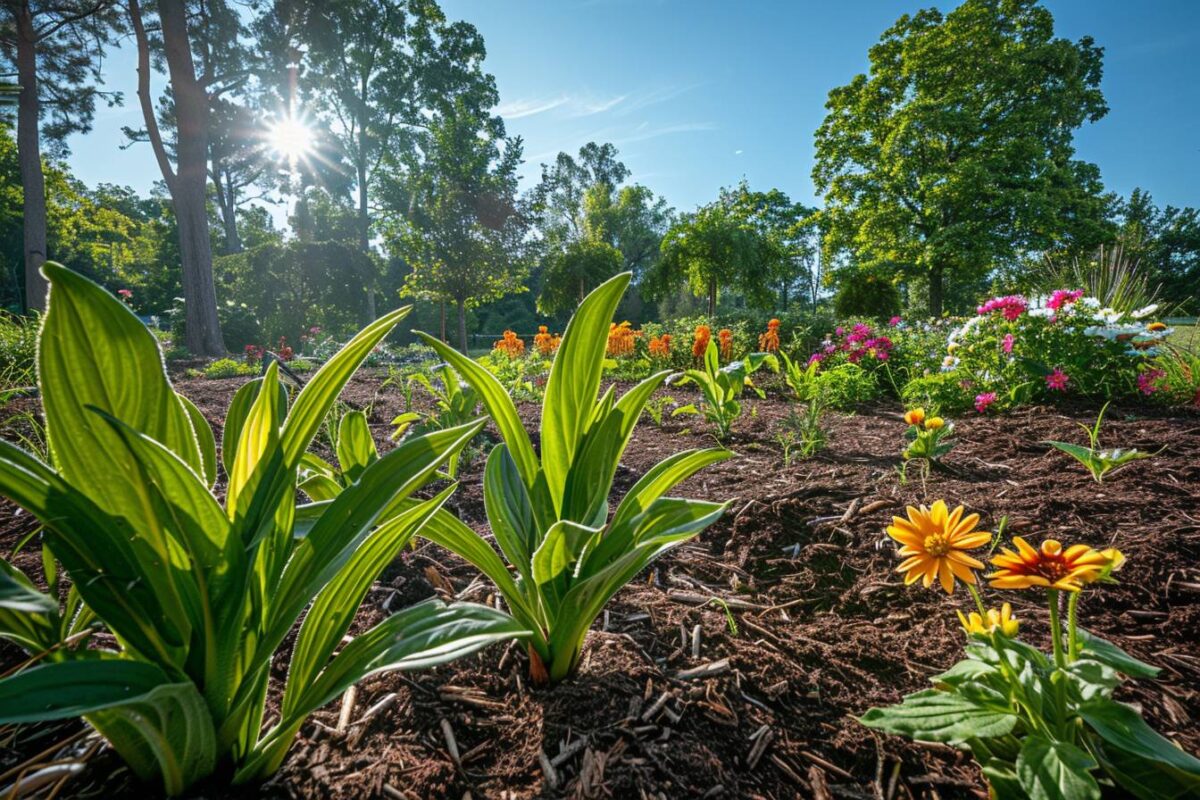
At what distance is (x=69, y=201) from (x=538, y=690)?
2175cm

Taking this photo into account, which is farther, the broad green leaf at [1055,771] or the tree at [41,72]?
the tree at [41,72]

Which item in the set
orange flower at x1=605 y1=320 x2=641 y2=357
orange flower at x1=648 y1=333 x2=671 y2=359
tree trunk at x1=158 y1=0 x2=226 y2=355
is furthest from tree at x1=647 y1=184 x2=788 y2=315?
tree trunk at x1=158 y1=0 x2=226 y2=355

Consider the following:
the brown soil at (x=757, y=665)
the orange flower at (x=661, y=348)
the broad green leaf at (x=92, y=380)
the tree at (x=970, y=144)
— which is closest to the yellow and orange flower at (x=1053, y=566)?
the brown soil at (x=757, y=665)

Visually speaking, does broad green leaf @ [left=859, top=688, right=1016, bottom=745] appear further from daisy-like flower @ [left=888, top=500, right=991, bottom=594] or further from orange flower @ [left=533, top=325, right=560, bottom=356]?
orange flower @ [left=533, top=325, right=560, bottom=356]

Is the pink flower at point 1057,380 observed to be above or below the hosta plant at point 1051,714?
above

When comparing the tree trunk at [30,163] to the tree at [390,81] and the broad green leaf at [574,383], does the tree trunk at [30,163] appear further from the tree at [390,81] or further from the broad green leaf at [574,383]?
the broad green leaf at [574,383]

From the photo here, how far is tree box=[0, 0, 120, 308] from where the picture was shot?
10.1m

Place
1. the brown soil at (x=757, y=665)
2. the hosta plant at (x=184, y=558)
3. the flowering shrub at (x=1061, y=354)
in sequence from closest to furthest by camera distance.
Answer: the hosta plant at (x=184, y=558) → the brown soil at (x=757, y=665) → the flowering shrub at (x=1061, y=354)

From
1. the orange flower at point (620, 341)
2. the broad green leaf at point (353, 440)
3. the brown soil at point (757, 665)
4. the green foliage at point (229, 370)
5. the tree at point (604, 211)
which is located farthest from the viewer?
the tree at point (604, 211)

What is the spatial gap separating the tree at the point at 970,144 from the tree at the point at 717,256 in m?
4.74

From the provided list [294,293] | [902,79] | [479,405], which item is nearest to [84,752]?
[479,405]

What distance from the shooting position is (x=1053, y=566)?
0.77 metres

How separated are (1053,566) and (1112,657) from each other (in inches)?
6.3

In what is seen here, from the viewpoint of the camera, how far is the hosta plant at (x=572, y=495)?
2.85 ft
